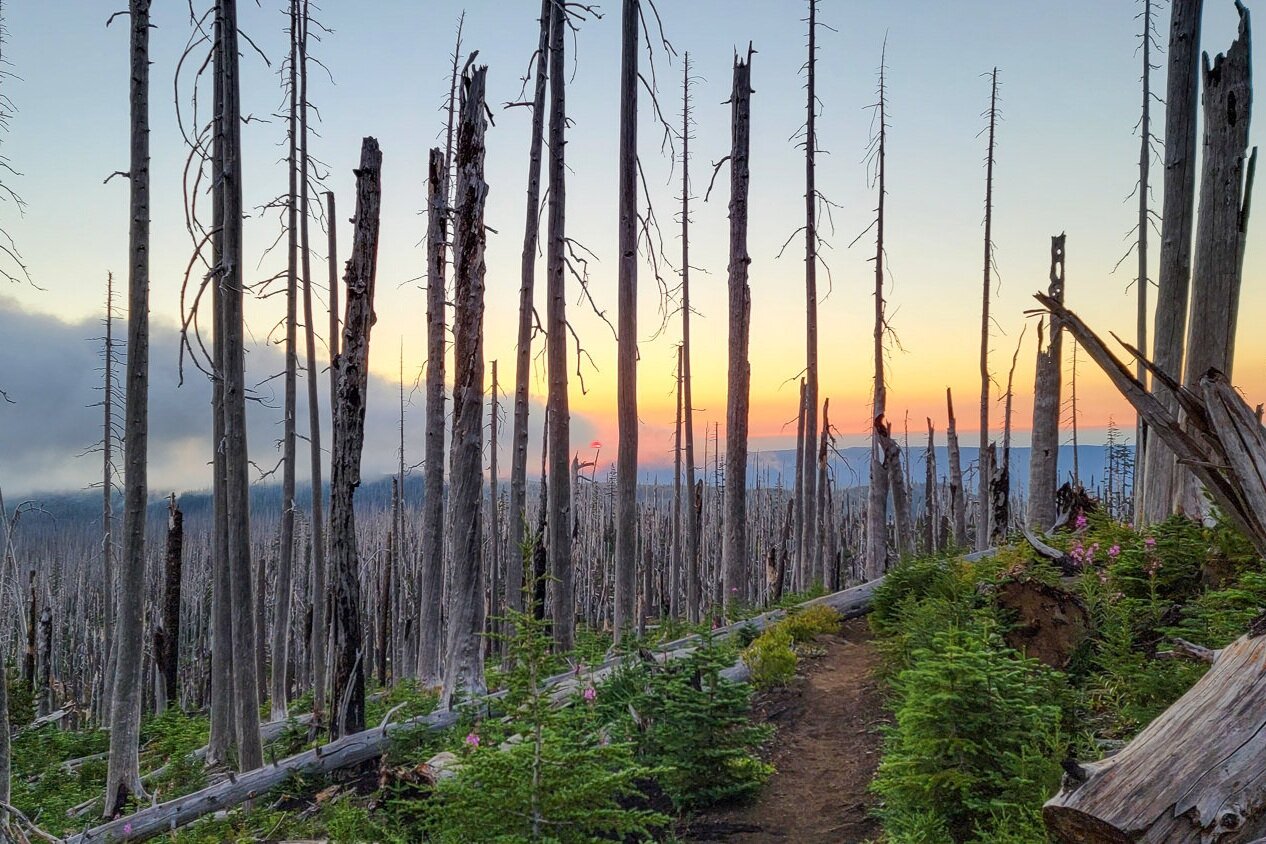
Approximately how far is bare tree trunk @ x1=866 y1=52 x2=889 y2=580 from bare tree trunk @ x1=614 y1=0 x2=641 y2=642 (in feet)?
20.9

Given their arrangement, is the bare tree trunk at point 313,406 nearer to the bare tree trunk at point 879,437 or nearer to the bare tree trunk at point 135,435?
the bare tree trunk at point 135,435

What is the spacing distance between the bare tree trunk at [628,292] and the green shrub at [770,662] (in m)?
2.37

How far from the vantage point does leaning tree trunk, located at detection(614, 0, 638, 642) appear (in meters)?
9.37

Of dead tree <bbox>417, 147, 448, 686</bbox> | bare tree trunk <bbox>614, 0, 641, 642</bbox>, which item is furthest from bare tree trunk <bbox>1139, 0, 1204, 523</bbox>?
dead tree <bbox>417, 147, 448, 686</bbox>

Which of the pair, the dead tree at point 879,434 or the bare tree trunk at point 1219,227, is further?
the dead tree at point 879,434

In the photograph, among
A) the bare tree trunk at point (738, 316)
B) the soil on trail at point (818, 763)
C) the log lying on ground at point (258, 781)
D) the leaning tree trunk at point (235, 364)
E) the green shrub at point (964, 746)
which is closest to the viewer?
the green shrub at point (964, 746)

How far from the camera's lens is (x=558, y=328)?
9.60m

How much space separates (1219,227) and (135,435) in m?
10.9

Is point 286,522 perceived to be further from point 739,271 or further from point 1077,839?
point 1077,839

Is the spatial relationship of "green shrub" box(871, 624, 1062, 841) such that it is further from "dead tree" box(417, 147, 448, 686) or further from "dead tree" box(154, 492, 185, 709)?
"dead tree" box(154, 492, 185, 709)

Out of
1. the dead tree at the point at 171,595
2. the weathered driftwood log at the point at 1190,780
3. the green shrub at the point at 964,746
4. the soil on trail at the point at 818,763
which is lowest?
the dead tree at the point at 171,595

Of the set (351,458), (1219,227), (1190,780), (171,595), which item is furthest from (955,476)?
(171,595)

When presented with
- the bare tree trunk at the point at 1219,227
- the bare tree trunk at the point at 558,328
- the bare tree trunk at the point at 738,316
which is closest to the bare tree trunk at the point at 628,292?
the bare tree trunk at the point at 558,328

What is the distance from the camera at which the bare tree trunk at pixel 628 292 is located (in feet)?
A: 30.7
